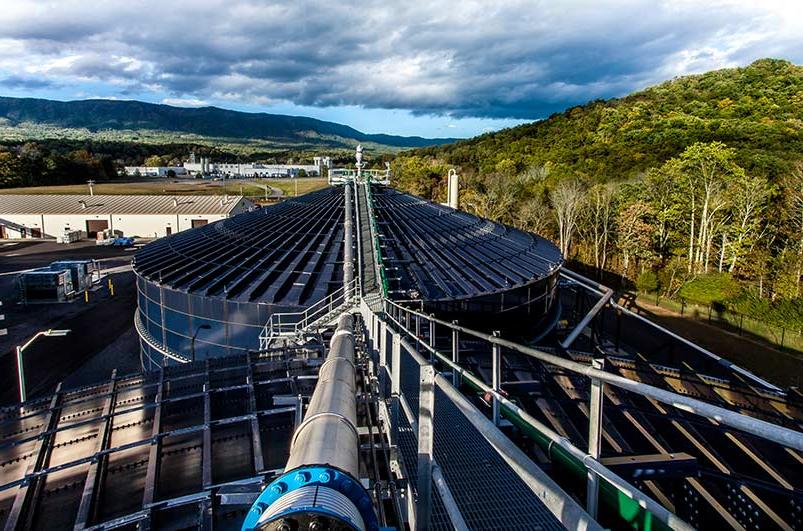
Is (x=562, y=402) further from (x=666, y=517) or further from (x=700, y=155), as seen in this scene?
(x=700, y=155)

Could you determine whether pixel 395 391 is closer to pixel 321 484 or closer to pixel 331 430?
pixel 331 430

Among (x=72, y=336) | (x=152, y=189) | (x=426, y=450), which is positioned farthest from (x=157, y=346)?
(x=152, y=189)

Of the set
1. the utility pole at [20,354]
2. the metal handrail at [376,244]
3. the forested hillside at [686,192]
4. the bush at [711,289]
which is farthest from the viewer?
the forested hillside at [686,192]

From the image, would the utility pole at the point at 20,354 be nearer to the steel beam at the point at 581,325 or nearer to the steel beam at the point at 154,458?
the steel beam at the point at 154,458

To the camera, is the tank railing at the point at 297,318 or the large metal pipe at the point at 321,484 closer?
the large metal pipe at the point at 321,484

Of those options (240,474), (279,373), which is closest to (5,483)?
(240,474)

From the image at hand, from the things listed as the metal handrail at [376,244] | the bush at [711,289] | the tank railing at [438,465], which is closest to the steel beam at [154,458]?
the tank railing at [438,465]
